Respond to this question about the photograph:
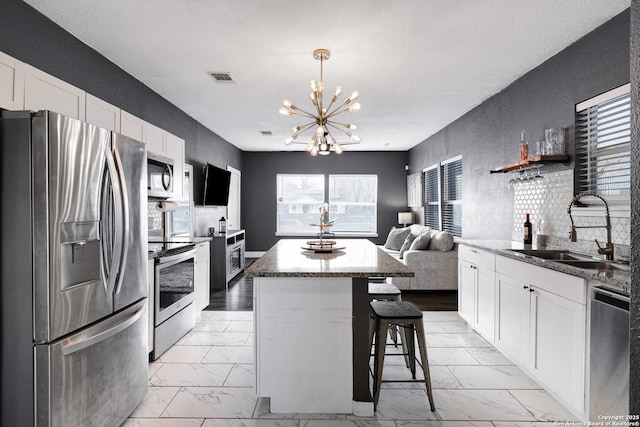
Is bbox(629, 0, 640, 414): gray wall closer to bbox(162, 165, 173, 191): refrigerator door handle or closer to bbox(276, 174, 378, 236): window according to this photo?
bbox(162, 165, 173, 191): refrigerator door handle

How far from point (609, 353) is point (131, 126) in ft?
12.6

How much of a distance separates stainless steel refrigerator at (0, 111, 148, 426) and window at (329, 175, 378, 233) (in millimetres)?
6606

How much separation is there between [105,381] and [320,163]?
683 centimetres

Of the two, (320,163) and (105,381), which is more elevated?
(320,163)

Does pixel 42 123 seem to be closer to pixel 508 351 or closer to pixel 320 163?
pixel 508 351

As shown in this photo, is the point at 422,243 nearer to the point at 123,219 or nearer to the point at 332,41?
the point at 332,41

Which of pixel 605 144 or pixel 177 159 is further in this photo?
pixel 177 159

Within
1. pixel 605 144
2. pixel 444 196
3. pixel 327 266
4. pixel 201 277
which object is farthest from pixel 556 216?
pixel 201 277

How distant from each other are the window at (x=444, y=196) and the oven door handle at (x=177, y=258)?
400 cm

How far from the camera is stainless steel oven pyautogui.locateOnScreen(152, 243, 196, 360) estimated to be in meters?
3.02

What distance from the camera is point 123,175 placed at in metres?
2.15

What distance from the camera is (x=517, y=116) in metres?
3.77

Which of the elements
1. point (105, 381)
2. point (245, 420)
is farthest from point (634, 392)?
point (105, 381)

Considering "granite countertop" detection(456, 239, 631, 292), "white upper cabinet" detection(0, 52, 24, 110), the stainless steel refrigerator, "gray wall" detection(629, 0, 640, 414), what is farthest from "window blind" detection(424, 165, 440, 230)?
"gray wall" detection(629, 0, 640, 414)
